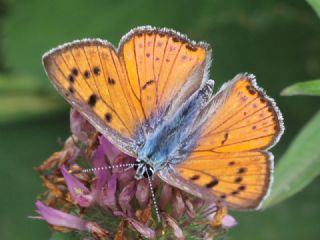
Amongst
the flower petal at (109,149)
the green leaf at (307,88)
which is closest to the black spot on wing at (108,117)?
the flower petal at (109,149)

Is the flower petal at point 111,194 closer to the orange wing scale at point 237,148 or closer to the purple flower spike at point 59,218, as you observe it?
the purple flower spike at point 59,218

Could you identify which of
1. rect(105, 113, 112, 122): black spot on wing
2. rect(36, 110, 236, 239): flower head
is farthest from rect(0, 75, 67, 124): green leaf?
rect(105, 113, 112, 122): black spot on wing

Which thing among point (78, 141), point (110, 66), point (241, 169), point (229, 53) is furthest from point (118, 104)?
point (229, 53)

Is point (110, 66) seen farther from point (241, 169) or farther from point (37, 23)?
point (37, 23)

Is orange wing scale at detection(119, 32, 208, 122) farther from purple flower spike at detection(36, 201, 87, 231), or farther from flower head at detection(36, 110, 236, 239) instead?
purple flower spike at detection(36, 201, 87, 231)

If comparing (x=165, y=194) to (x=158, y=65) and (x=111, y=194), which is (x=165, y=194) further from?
(x=158, y=65)

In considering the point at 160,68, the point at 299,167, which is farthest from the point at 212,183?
the point at 299,167
